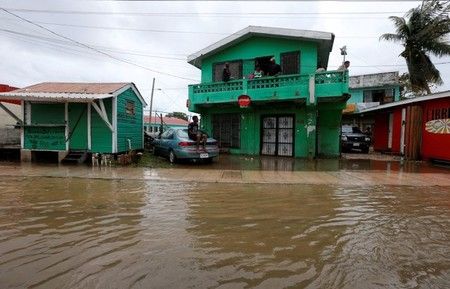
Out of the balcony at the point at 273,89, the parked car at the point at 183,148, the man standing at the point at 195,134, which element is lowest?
the parked car at the point at 183,148

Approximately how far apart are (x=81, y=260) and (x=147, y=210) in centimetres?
215

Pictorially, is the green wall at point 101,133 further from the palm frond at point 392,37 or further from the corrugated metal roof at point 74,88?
the palm frond at point 392,37

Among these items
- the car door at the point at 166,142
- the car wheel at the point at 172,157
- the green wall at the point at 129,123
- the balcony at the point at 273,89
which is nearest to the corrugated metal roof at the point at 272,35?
the balcony at the point at 273,89

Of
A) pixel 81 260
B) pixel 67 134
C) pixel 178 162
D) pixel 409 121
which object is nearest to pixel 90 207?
pixel 81 260

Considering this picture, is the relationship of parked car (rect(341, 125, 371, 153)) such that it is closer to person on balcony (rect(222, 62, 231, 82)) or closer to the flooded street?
person on balcony (rect(222, 62, 231, 82))

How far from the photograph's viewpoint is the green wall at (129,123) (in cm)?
1297

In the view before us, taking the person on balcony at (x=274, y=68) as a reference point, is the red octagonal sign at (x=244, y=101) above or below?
below

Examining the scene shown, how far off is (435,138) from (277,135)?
6889 mm

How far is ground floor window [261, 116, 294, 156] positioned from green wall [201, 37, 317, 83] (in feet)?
8.64

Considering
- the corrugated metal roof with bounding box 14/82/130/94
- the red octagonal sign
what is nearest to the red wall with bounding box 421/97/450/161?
the red octagonal sign

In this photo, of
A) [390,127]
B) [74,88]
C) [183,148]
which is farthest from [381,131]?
[74,88]

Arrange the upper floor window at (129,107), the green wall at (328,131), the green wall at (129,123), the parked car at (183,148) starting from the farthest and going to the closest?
the green wall at (328,131)
the upper floor window at (129,107)
the green wall at (129,123)
the parked car at (183,148)

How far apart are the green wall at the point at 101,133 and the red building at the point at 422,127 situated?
13605mm

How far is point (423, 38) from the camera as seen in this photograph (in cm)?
2392
